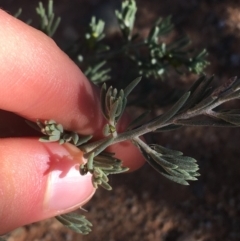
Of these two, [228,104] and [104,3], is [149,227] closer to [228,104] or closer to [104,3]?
[228,104]

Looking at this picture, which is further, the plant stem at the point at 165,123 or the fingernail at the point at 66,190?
the fingernail at the point at 66,190

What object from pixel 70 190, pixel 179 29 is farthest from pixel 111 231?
pixel 179 29

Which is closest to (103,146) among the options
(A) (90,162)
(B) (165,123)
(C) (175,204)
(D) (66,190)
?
(A) (90,162)

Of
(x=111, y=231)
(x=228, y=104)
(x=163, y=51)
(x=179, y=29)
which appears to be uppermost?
(x=163, y=51)

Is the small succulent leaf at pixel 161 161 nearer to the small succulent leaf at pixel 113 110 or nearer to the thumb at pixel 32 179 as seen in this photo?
the small succulent leaf at pixel 113 110

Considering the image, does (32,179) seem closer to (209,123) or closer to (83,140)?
(83,140)

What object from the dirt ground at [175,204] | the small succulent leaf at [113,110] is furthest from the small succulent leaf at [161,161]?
the dirt ground at [175,204]

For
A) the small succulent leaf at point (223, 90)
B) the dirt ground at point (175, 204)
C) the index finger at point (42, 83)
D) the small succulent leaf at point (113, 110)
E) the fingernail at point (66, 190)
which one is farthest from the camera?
the dirt ground at point (175, 204)
